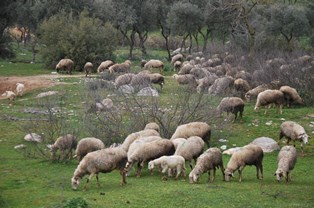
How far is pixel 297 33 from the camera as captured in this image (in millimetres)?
49812

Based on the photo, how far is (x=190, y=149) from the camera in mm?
15945

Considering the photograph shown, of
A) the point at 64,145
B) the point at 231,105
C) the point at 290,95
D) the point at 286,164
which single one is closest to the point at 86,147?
the point at 64,145

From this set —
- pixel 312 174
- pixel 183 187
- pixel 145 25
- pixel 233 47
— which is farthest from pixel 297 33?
pixel 183 187

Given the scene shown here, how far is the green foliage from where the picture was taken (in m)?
42.2

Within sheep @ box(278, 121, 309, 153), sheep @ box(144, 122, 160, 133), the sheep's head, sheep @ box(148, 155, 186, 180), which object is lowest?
the sheep's head

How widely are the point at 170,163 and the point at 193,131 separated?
11.2 ft

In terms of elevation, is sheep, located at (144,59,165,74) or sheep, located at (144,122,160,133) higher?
sheep, located at (144,59,165,74)

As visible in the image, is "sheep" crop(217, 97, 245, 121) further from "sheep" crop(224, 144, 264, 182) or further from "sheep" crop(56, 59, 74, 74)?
"sheep" crop(56, 59, 74, 74)

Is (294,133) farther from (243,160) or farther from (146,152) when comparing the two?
(146,152)

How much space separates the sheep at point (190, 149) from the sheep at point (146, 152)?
0.37 meters

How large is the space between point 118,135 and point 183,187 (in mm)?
6084

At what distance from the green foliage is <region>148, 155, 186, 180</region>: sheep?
28008 mm

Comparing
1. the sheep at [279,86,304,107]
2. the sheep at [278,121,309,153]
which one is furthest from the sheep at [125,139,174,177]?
the sheep at [279,86,304,107]

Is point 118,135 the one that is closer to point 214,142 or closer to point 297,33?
point 214,142
